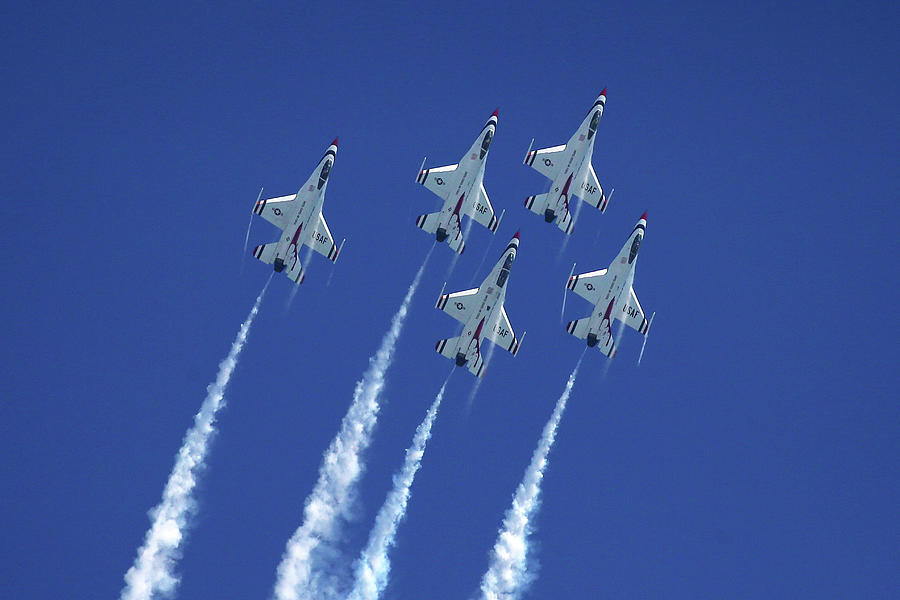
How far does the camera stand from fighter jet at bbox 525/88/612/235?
350 ft

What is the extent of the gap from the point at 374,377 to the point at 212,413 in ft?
31.2


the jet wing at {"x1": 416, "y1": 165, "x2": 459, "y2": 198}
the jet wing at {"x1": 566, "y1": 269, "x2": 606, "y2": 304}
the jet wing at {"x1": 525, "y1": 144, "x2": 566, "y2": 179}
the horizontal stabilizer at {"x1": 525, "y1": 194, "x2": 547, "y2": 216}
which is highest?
the jet wing at {"x1": 525, "y1": 144, "x2": 566, "y2": 179}

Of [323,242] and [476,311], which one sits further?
[323,242]

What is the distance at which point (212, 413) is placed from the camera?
106 meters

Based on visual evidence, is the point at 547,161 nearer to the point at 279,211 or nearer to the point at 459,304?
the point at 459,304

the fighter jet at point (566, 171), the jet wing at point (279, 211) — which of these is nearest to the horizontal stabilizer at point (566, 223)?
the fighter jet at point (566, 171)

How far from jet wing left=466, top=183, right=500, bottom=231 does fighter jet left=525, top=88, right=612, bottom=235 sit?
6.82 ft

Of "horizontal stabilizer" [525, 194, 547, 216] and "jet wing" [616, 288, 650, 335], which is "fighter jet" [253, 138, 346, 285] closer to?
"horizontal stabilizer" [525, 194, 547, 216]

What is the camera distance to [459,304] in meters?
102

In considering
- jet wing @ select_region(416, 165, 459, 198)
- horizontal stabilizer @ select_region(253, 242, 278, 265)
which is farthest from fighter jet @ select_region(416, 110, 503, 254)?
horizontal stabilizer @ select_region(253, 242, 278, 265)

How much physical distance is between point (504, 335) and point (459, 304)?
3526 millimetres

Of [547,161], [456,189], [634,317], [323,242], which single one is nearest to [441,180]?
[456,189]

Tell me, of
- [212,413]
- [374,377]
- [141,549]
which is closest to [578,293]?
[374,377]

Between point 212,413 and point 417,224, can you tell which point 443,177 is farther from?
point 212,413
